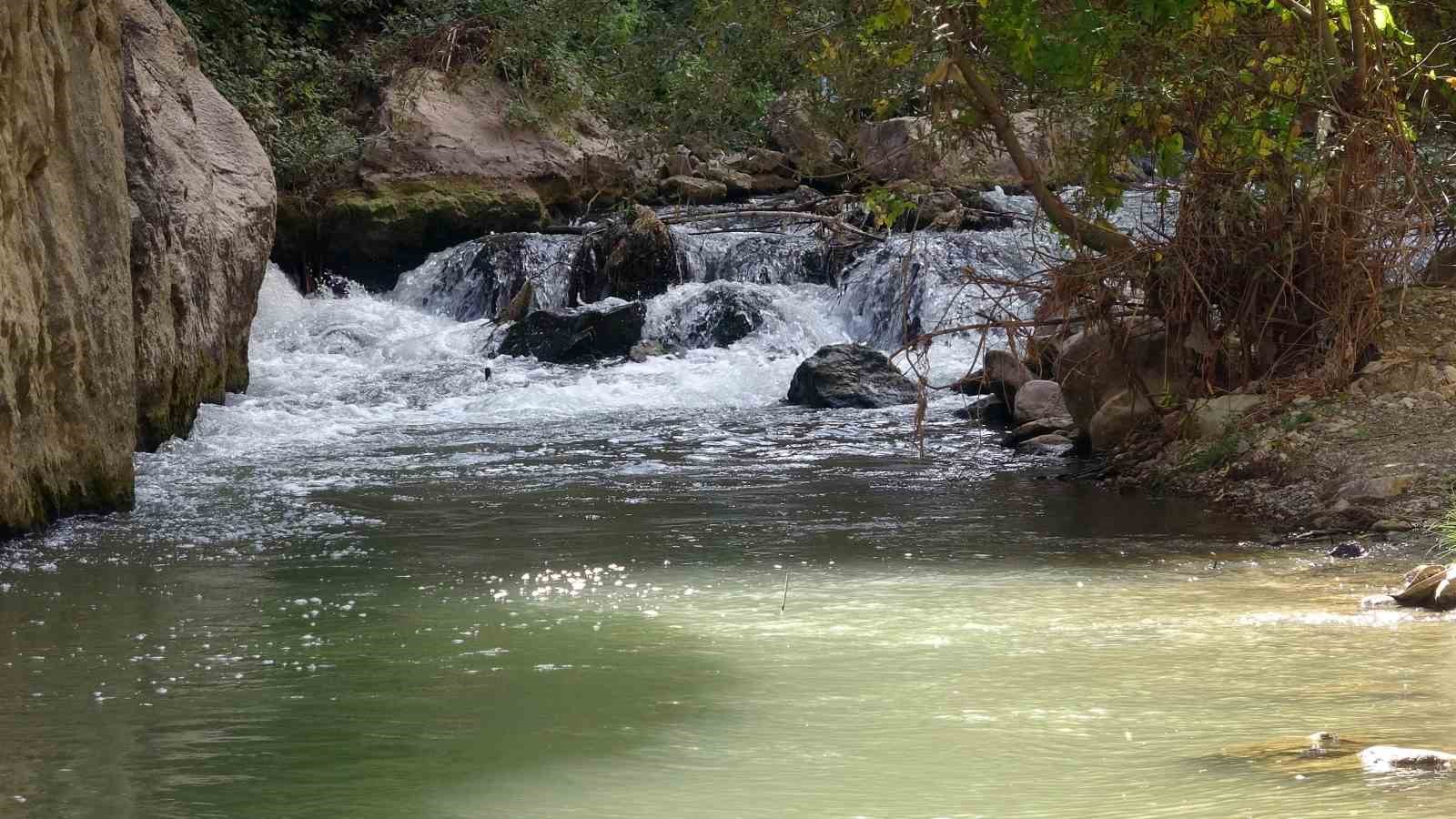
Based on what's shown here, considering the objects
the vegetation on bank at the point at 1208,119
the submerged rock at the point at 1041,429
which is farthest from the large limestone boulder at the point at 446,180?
the submerged rock at the point at 1041,429

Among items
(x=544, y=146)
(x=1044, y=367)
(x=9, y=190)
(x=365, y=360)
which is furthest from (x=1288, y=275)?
(x=544, y=146)

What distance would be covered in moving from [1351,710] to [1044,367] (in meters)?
8.42

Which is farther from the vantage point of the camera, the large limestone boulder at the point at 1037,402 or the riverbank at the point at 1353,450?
the large limestone boulder at the point at 1037,402

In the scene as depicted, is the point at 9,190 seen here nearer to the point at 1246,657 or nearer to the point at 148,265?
the point at 148,265

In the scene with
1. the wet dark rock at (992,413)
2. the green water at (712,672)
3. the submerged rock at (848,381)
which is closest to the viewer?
the green water at (712,672)

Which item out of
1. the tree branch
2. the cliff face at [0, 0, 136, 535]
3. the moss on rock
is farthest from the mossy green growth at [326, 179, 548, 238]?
the tree branch

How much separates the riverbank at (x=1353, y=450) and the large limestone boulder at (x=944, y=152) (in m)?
2.26

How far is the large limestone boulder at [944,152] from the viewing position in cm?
1121

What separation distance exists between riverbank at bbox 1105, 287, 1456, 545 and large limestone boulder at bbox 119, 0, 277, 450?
637cm

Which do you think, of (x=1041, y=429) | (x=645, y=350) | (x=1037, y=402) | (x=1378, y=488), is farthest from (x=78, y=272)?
(x=645, y=350)

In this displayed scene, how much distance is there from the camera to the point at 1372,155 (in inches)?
347

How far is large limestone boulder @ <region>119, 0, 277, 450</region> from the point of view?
11164 mm

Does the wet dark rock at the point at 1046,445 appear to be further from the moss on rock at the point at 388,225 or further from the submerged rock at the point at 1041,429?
the moss on rock at the point at 388,225

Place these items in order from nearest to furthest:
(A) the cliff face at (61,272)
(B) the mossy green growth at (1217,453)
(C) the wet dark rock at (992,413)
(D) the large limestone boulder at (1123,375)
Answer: (A) the cliff face at (61,272) → (B) the mossy green growth at (1217,453) → (D) the large limestone boulder at (1123,375) → (C) the wet dark rock at (992,413)
